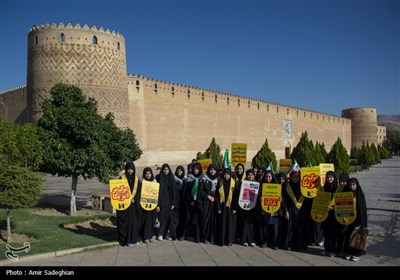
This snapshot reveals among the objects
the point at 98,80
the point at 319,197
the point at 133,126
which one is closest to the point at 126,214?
the point at 319,197

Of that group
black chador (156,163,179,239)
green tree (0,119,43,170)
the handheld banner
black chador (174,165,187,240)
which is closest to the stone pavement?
black chador (156,163,179,239)

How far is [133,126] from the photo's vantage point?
24953 mm

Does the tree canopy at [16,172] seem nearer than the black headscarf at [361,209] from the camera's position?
No

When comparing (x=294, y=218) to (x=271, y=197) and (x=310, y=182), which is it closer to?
(x=271, y=197)

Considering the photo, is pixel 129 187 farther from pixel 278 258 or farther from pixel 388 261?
pixel 388 261

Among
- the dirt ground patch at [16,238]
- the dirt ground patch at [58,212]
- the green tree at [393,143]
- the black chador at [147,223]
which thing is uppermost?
the green tree at [393,143]

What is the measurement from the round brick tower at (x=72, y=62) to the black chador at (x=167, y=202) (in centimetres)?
1408

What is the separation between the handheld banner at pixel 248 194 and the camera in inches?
242

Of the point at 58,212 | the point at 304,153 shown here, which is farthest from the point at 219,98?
the point at 58,212

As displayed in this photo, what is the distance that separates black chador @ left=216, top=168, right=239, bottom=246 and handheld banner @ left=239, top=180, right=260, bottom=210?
128mm

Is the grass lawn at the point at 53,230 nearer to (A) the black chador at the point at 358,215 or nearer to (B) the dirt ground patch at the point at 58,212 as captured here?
(B) the dirt ground patch at the point at 58,212

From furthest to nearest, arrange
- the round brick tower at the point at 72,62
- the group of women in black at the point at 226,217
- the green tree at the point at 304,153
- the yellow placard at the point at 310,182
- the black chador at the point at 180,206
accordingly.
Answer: the green tree at the point at 304,153 < the round brick tower at the point at 72,62 < the black chador at the point at 180,206 < the yellow placard at the point at 310,182 < the group of women in black at the point at 226,217

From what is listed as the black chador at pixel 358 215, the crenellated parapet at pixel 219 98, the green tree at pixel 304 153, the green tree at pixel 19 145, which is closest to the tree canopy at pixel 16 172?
the green tree at pixel 19 145

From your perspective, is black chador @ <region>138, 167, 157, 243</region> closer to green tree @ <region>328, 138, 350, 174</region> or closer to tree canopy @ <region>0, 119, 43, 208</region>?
tree canopy @ <region>0, 119, 43, 208</region>
